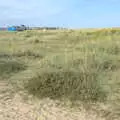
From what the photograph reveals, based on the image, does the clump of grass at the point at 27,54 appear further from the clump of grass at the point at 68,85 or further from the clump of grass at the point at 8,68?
the clump of grass at the point at 68,85

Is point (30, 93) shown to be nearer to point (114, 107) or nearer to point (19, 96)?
point (19, 96)

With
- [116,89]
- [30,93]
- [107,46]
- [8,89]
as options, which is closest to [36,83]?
[30,93]

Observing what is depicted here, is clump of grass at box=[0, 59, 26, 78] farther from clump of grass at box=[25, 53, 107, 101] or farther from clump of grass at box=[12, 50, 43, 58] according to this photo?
clump of grass at box=[12, 50, 43, 58]

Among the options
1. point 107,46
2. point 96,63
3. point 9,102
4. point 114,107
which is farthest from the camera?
point 107,46

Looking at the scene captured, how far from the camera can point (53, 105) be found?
31.0 feet

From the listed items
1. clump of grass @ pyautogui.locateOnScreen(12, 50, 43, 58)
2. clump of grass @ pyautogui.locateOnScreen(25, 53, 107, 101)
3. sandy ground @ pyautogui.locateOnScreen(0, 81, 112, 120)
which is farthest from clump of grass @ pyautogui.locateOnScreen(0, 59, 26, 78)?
clump of grass @ pyautogui.locateOnScreen(12, 50, 43, 58)

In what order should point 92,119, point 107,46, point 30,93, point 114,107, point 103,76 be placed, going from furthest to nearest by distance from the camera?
point 107,46 → point 103,76 → point 30,93 → point 114,107 → point 92,119

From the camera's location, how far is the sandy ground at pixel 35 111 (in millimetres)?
8508

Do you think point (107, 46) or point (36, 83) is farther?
point (107, 46)

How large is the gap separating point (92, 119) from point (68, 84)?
2.12 m

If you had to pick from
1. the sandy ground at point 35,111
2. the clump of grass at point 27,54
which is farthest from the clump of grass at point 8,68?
the clump of grass at point 27,54

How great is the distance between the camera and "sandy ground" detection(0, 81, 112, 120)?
8.51m

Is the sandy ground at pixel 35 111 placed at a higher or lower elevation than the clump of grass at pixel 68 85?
lower

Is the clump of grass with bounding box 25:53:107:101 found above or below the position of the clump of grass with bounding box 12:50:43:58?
above
